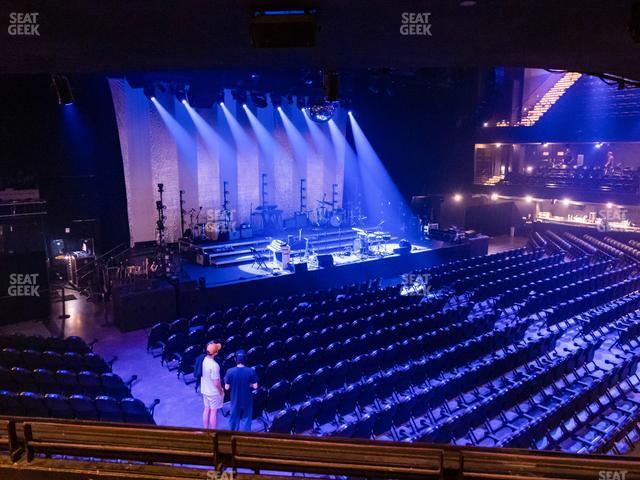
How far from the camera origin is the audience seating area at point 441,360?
7.05 metres

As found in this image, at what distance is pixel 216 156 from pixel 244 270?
638 cm

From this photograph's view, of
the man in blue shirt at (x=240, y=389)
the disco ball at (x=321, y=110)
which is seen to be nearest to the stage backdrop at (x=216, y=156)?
the disco ball at (x=321, y=110)

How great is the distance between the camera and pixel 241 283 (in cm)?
1362

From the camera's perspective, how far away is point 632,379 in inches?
375

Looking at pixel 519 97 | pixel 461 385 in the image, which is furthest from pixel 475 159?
pixel 461 385

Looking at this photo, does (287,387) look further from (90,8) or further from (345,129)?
(345,129)

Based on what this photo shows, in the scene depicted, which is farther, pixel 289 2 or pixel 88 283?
pixel 88 283

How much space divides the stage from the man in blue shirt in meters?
5.37

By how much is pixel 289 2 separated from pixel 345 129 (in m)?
19.5

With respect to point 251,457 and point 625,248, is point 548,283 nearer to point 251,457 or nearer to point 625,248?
point 625,248

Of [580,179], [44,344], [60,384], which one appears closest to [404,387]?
[60,384]

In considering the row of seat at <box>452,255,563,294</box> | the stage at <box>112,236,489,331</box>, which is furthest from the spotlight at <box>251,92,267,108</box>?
the row of seat at <box>452,255,563,294</box>

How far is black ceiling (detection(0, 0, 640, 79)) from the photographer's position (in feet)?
13.5

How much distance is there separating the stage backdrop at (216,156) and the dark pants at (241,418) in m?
12.4
